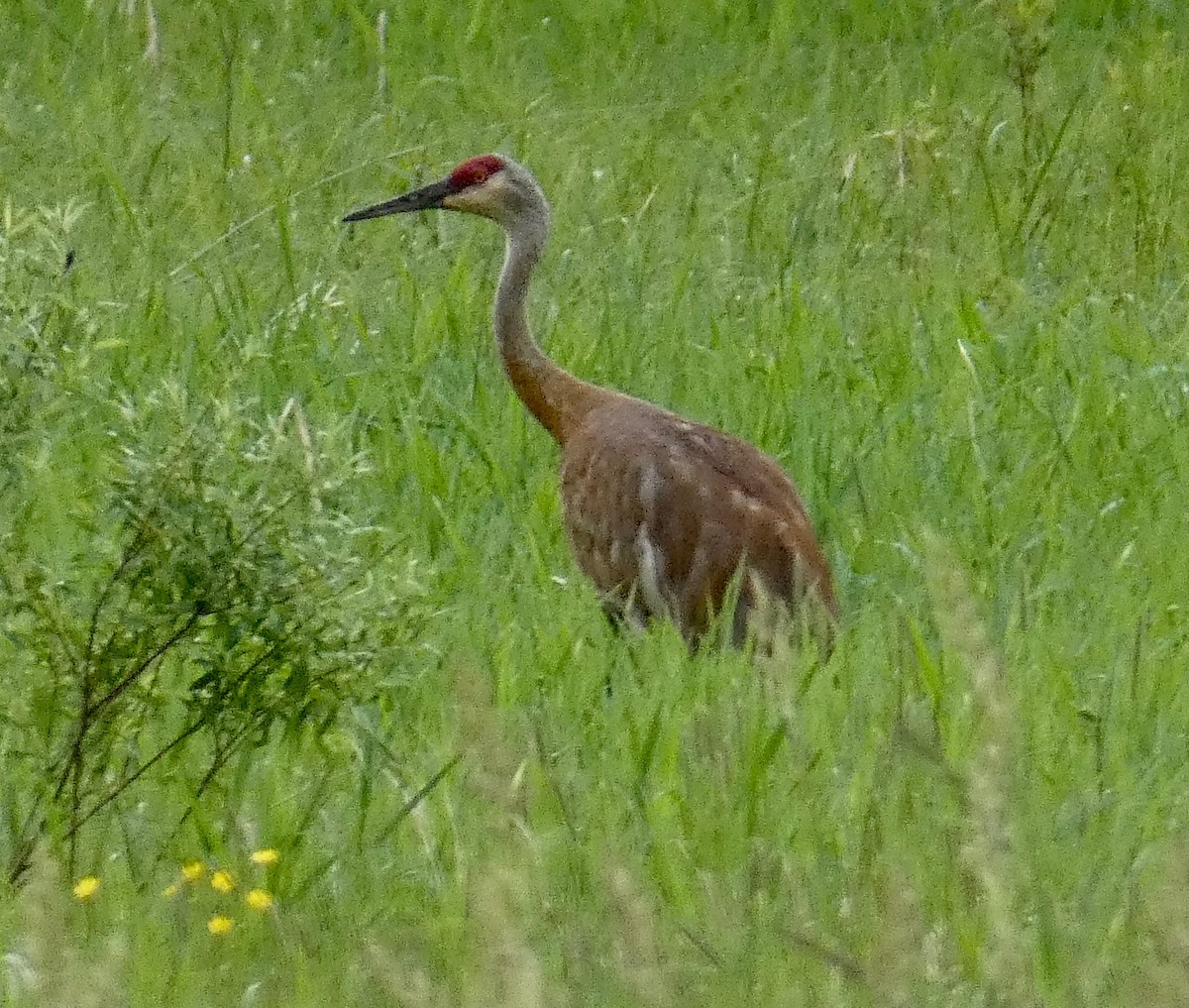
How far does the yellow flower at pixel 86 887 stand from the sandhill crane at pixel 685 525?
149 centimetres

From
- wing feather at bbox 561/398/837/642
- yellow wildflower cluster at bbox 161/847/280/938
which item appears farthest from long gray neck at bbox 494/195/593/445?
yellow wildflower cluster at bbox 161/847/280/938

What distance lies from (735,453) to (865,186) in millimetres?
3079

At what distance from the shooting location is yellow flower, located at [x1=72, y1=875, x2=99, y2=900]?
3387mm

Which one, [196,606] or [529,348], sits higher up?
[196,606]

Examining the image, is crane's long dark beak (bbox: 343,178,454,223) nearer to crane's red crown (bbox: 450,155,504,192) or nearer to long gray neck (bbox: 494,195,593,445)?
crane's red crown (bbox: 450,155,504,192)

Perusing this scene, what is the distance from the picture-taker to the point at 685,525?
5.18 meters

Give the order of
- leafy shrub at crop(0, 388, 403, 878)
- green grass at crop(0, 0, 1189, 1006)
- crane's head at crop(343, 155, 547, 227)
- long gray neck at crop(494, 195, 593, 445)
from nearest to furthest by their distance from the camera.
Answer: green grass at crop(0, 0, 1189, 1006) < leafy shrub at crop(0, 388, 403, 878) < long gray neck at crop(494, 195, 593, 445) < crane's head at crop(343, 155, 547, 227)

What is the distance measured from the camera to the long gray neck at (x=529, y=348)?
588 cm

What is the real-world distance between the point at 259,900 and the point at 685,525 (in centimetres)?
196

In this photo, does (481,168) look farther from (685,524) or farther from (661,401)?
(685,524)

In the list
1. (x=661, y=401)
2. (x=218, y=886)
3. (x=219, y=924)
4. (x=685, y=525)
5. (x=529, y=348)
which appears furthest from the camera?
(x=661, y=401)

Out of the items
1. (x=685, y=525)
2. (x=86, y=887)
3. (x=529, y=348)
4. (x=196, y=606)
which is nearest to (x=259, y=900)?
(x=86, y=887)

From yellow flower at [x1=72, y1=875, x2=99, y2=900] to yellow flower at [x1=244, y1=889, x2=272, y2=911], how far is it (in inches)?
8.2

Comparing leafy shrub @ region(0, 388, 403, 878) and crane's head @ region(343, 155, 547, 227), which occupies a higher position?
leafy shrub @ region(0, 388, 403, 878)
